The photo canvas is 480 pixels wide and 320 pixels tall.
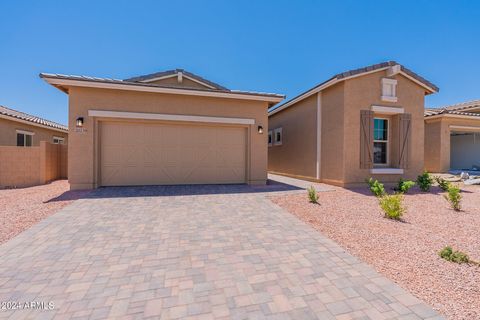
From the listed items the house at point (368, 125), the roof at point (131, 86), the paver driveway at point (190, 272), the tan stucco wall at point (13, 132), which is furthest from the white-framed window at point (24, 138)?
the house at point (368, 125)

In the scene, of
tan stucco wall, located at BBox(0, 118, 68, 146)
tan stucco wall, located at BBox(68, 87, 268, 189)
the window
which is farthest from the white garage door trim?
tan stucco wall, located at BBox(0, 118, 68, 146)

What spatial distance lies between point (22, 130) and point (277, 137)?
628 inches

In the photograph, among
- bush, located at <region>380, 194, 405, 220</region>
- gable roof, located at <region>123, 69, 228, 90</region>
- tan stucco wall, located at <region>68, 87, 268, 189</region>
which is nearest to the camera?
bush, located at <region>380, 194, 405, 220</region>

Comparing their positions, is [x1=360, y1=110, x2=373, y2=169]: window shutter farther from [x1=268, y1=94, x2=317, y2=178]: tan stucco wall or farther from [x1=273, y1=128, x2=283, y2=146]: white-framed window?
[x1=273, y1=128, x2=283, y2=146]: white-framed window

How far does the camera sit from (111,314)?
2105 millimetres

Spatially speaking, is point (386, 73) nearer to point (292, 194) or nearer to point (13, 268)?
point (292, 194)

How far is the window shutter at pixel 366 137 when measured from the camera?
9250 millimetres

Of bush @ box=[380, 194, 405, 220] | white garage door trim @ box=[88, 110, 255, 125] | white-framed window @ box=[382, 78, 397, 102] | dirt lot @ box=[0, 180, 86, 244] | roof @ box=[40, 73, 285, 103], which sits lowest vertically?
dirt lot @ box=[0, 180, 86, 244]

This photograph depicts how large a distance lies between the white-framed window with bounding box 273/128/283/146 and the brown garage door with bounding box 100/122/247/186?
5.55 meters

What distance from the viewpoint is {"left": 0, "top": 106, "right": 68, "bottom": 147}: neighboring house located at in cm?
1177

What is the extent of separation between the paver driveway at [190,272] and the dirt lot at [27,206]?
401 millimetres

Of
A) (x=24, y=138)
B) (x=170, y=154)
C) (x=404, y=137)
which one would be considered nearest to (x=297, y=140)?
(x=404, y=137)

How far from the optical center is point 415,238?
4.11 meters

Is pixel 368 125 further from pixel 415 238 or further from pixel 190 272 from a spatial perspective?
pixel 190 272
